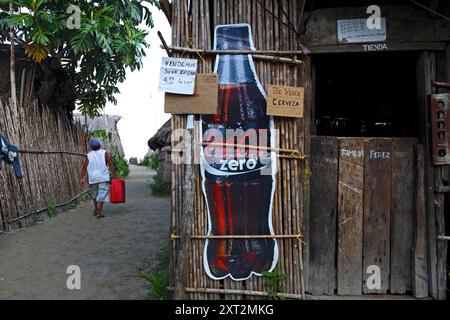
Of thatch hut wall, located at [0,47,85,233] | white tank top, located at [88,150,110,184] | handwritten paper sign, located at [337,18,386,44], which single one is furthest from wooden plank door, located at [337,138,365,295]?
thatch hut wall, located at [0,47,85,233]

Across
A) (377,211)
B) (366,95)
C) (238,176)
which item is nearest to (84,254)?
(238,176)

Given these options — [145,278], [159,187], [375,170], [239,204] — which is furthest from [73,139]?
[375,170]

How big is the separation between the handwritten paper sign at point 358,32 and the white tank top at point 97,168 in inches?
199

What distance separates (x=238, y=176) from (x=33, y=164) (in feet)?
17.3

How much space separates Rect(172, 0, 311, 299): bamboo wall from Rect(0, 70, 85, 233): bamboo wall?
410 centimetres

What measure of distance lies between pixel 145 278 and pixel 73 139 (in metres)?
6.64

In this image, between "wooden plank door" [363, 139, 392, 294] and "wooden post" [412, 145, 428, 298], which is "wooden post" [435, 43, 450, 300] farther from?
"wooden plank door" [363, 139, 392, 294]

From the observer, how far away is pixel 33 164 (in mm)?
6578

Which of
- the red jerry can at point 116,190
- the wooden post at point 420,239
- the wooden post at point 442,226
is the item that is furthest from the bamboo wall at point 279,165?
the red jerry can at point 116,190

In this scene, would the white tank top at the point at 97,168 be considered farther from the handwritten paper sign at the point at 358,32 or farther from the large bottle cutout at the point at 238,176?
the handwritten paper sign at the point at 358,32

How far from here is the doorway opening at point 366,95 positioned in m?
4.55

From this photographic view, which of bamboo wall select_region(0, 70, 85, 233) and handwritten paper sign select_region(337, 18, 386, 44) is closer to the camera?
handwritten paper sign select_region(337, 18, 386, 44)

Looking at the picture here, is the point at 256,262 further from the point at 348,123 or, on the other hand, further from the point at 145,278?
the point at 348,123

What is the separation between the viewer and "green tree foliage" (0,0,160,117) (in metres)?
6.85
